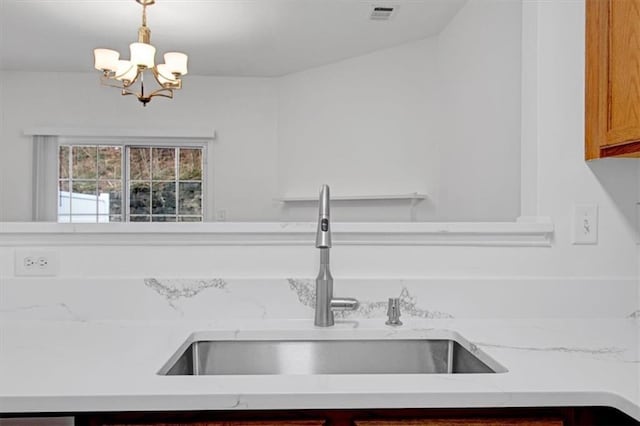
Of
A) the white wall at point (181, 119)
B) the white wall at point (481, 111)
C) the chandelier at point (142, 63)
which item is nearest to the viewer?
the white wall at point (481, 111)

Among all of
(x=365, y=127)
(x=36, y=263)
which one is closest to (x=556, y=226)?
(x=36, y=263)

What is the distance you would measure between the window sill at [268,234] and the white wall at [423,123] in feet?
3.95

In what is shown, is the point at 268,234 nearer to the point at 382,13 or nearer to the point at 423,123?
the point at 382,13

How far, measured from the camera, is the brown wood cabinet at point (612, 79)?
117 cm

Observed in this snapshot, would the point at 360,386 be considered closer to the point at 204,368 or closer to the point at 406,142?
the point at 204,368

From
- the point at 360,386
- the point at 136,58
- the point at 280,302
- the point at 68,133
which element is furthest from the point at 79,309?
the point at 68,133

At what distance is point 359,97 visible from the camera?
448cm

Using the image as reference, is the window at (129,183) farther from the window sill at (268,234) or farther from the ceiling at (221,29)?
the window sill at (268,234)

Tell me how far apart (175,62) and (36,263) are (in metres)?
2.15

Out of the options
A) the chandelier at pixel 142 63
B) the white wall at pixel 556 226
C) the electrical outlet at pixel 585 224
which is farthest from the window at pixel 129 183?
the electrical outlet at pixel 585 224

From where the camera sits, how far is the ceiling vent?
3482mm

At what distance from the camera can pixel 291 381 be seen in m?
0.85

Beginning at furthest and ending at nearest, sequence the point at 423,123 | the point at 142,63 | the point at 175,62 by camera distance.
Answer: the point at 423,123 < the point at 175,62 < the point at 142,63

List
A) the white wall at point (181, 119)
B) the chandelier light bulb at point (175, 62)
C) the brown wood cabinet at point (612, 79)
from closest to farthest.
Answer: the brown wood cabinet at point (612, 79)
the chandelier light bulb at point (175, 62)
the white wall at point (181, 119)
